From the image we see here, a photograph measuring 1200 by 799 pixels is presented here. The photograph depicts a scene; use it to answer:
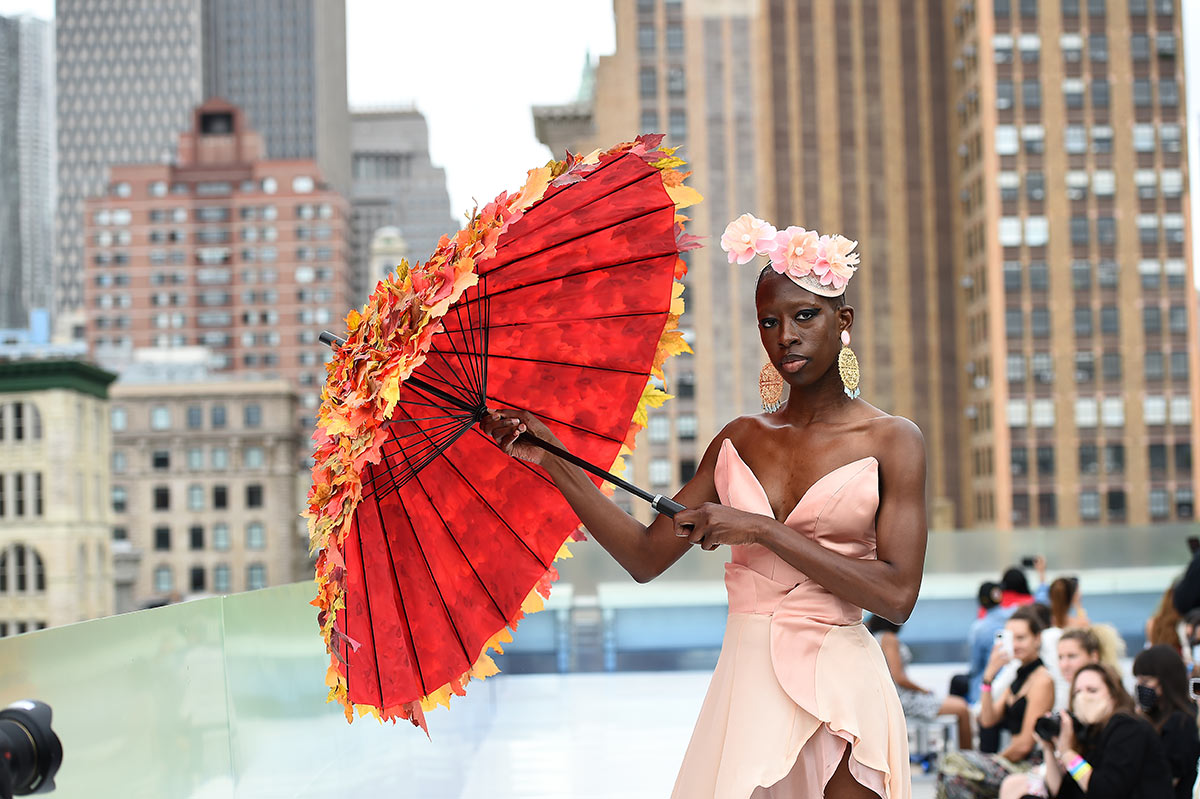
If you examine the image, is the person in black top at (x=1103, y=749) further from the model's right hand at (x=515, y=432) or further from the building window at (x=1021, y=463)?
the building window at (x=1021, y=463)

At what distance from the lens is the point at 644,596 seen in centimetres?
1160

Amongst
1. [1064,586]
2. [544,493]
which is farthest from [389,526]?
[1064,586]

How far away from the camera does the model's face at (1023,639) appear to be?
195 inches

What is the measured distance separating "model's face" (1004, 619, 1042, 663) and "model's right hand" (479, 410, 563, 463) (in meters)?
Result: 3.39

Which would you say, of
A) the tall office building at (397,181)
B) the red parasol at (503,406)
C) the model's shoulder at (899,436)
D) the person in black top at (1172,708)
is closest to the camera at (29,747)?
the red parasol at (503,406)

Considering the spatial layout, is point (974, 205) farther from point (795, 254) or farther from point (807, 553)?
point (807, 553)

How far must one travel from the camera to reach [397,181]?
125m

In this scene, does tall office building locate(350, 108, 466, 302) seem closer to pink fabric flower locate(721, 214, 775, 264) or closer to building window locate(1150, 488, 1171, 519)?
building window locate(1150, 488, 1171, 519)

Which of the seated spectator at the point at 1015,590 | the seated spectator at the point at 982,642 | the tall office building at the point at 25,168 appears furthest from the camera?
the tall office building at the point at 25,168

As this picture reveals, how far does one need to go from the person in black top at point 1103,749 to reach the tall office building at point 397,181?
393ft

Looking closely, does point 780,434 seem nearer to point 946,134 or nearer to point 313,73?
point 946,134

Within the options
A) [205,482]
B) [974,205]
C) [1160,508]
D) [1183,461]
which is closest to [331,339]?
[1160,508]

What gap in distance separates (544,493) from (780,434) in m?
0.60

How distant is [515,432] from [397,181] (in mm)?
125973
